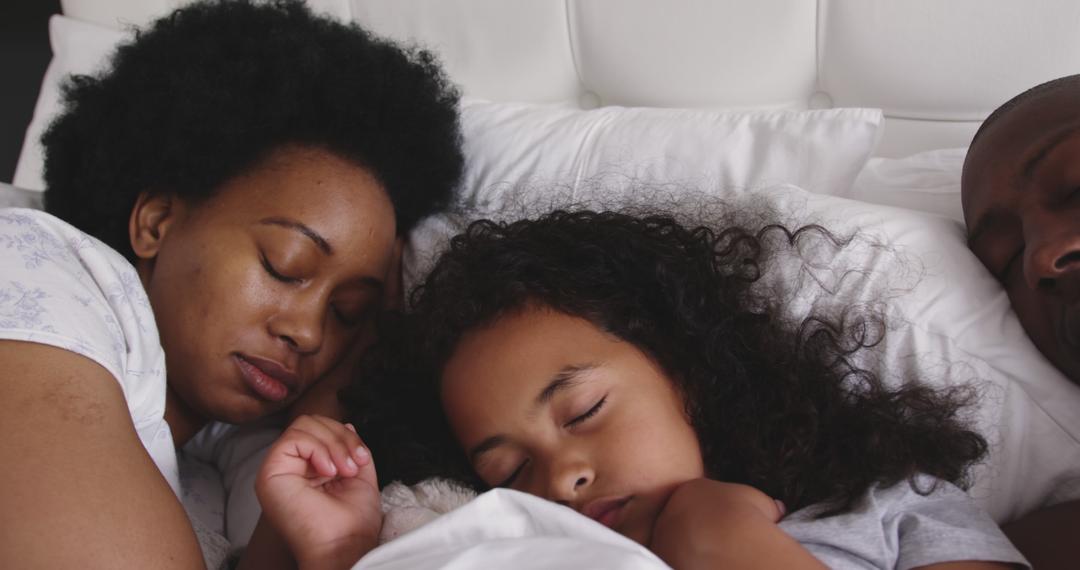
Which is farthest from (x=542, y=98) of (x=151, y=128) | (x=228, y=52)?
(x=151, y=128)

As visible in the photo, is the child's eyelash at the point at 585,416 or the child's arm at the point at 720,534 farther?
the child's eyelash at the point at 585,416

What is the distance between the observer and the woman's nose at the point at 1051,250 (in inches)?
34.6

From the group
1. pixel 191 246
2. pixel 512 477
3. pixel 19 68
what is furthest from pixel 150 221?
pixel 19 68

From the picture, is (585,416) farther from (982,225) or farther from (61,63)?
(61,63)

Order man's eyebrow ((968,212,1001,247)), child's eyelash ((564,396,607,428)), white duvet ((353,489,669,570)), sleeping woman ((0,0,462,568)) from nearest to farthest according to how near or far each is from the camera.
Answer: white duvet ((353,489,669,570)) < sleeping woman ((0,0,462,568)) < child's eyelash ((564,396,607,428)) < man's eyebrow ((968,212,1001,247))

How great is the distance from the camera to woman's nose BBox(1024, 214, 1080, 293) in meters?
0.88

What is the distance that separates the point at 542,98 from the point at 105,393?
1.01 m

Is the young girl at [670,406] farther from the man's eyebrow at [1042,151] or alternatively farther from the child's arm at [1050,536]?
the man's eyebrow at [1042,151]

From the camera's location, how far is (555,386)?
0.90m

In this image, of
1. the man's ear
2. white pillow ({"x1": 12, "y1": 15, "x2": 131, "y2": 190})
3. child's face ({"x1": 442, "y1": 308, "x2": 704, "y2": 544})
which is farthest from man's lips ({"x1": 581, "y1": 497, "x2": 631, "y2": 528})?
white pillow ({"x1": 12, "y1": 15, "x2": 131, "y2": 190})

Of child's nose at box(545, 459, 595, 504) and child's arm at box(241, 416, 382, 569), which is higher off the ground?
child's nose at box(545, 459, 595, 504)

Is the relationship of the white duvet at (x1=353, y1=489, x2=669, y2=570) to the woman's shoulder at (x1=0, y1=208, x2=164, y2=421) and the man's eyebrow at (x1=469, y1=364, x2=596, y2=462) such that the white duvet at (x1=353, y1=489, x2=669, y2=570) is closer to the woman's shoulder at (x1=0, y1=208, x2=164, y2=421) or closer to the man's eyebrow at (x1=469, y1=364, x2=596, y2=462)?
Result: the man's eyebrow at (x1=469, y1=364, x2=596, y2=462)

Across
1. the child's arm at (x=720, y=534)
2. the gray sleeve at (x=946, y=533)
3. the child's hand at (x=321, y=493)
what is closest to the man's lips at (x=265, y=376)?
the child's hand at (x=321, y=493)

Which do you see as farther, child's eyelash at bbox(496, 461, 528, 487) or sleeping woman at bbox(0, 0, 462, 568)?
child's eyelash at bbox(496, 461, 528, 487)
